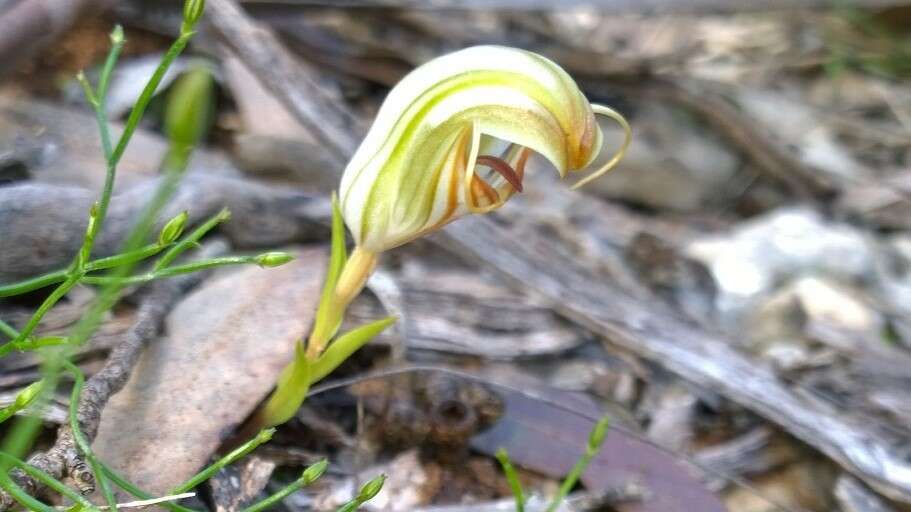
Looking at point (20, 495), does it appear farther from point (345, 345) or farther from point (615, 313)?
point (615, 313)

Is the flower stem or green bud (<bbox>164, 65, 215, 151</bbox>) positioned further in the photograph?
the flower stem

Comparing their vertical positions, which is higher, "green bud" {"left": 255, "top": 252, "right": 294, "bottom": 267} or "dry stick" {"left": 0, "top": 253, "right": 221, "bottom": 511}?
"green bud" {"left": 255, "top": 252, "right": 294, "bottom": 267}

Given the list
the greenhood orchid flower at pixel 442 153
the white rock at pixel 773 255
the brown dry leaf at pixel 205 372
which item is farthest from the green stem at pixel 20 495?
the white rock at pixel 773 255

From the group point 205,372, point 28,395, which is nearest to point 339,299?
point 205,372

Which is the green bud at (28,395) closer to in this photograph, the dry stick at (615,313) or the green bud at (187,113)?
the green bud at (187,113)

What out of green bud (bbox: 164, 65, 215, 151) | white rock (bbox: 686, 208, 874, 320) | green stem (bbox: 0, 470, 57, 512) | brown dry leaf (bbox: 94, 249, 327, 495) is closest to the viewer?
green stem (bbox: 0, 470, 57, 512)

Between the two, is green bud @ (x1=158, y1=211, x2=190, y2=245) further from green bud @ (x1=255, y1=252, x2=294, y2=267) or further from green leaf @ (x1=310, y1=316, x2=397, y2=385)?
green leaf @ (x1=310, y1=316, x2=397, y2=385)

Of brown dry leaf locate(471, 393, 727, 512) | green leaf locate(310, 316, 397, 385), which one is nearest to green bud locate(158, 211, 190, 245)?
green leaf locate(310, 316, 397, 385)
